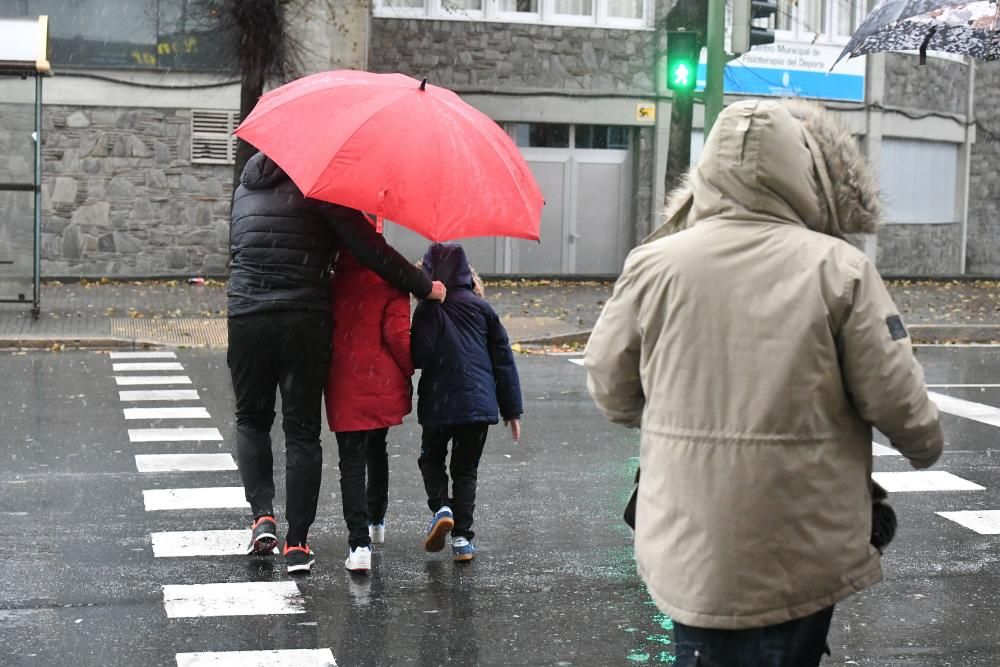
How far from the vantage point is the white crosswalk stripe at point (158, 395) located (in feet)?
38.3

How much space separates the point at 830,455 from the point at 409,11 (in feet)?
72.7

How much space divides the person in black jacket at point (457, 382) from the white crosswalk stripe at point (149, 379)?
6.48 m

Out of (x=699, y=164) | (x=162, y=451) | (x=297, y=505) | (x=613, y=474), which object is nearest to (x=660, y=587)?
(x=699, y=164)

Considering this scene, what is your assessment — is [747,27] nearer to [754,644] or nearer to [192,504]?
[192,504]

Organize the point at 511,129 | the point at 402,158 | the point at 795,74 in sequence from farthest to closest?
the point at 795,74, the point at 511,129, the point at 402,158

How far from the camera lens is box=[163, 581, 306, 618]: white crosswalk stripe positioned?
5.83 m

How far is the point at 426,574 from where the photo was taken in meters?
6.45

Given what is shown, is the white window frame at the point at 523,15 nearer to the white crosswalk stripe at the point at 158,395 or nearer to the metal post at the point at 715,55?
the metal post at the point at 715,55

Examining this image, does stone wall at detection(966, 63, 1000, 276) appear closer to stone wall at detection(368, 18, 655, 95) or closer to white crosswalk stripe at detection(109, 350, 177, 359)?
stone wall at detection(368, 18, 655, 95)

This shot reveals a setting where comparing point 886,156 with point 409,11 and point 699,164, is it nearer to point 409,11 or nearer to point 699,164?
point 409,11

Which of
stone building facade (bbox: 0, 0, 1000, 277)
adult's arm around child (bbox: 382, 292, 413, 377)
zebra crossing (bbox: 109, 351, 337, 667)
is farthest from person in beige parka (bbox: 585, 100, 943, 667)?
stone building facade (bbox: 0, 0, 1000, 277)

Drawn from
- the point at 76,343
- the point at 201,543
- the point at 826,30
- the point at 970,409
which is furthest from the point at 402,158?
the point at 826,30

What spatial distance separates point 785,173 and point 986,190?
3028 cm

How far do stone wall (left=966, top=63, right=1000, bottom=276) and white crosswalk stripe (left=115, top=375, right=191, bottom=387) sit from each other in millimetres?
22422
